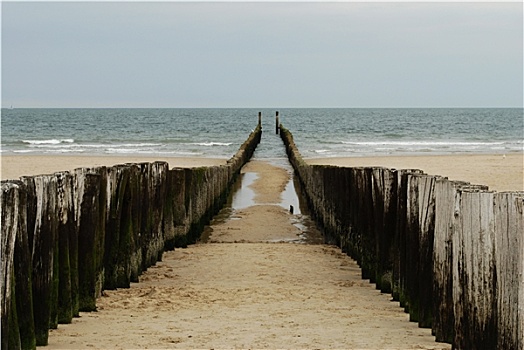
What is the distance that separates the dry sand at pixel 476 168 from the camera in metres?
24.7

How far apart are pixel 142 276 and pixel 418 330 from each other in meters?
3.75

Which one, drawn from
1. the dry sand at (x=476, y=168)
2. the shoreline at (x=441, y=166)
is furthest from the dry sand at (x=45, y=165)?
the dry sand at (x=476, y=168)

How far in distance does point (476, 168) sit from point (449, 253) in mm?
26235

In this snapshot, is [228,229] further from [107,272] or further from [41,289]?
[41,289]

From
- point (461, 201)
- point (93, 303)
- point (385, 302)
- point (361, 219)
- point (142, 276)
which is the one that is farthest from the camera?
point (361, 219)

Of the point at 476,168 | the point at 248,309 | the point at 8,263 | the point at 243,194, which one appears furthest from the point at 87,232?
the point at 476,168

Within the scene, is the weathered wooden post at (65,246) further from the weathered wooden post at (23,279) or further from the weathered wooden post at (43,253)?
the weathered wooden post at (23,279)

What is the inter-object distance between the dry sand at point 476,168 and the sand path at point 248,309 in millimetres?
13004

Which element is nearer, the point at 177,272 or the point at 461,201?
the point at 461,201

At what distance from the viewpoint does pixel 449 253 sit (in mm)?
5723

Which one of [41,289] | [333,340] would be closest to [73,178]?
[41,289]

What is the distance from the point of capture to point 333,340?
5902 millimetres

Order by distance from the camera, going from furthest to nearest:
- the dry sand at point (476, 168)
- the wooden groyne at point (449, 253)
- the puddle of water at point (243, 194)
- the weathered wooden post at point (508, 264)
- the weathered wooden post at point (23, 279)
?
1. the dry sand at point (476, 168)
2. the puddle of water at point (243, 194)
3. the weathered wooden post at point (23, 279)
4. the wooden groyne at point (449, 253)
5. the weathered wooden post at point (508, 264)

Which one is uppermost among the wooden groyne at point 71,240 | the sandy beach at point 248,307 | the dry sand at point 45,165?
the wooden groyne at point 71,240
